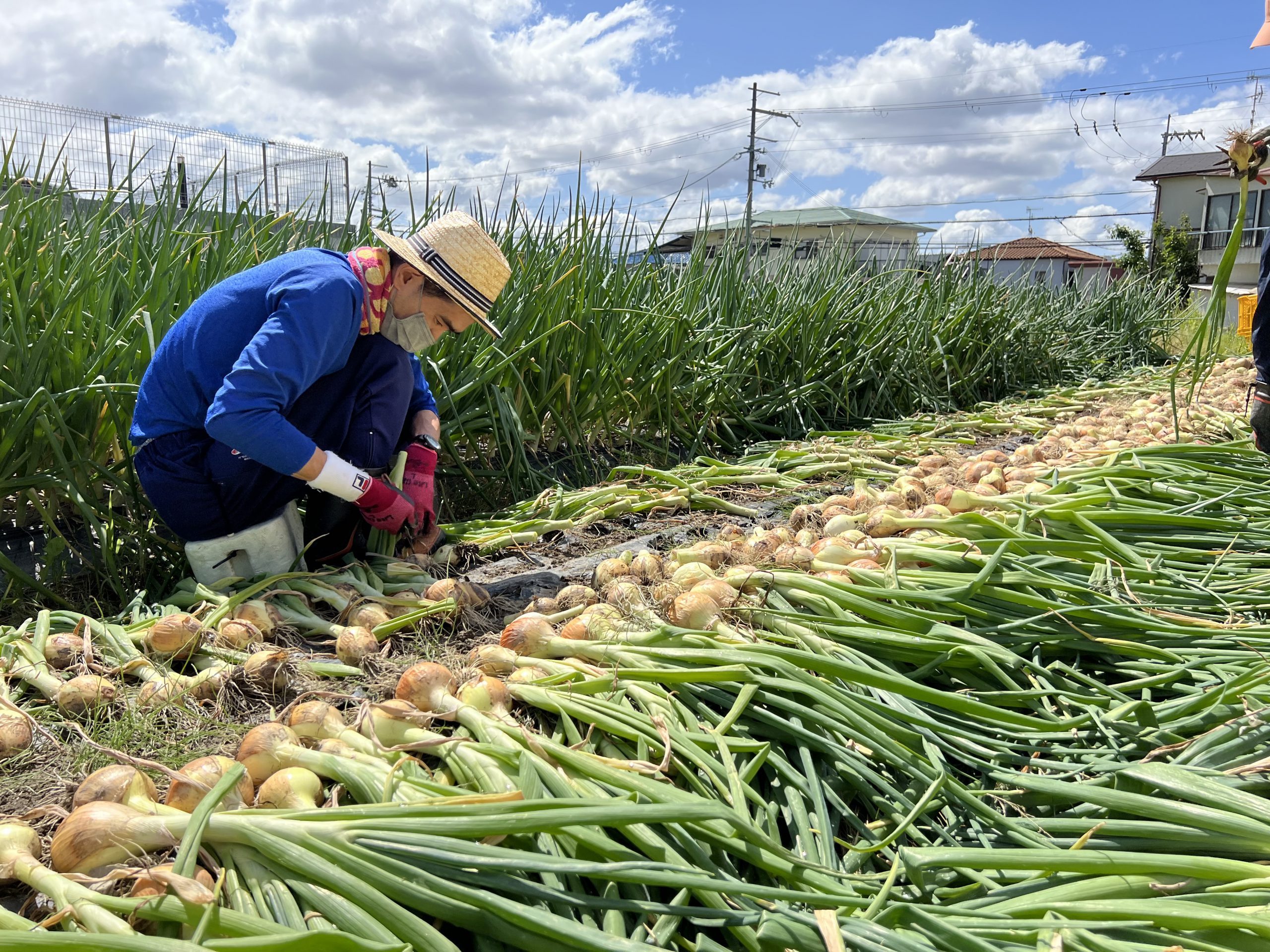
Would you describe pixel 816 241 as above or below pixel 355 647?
above

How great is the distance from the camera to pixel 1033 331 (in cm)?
577

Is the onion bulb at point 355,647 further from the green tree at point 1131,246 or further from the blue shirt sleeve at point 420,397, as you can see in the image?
the green tree at point 1131,246

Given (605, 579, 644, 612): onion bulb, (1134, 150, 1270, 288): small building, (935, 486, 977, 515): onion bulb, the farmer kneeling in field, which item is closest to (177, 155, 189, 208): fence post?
the farmer kneeling in field

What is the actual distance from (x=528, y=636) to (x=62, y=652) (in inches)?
26.7

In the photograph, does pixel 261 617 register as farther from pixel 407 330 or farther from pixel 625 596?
pixel 407 330

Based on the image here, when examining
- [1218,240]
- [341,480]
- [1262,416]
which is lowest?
[341,480]

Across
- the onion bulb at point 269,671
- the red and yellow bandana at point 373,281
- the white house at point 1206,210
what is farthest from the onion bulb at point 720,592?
the white house at point 1206,210

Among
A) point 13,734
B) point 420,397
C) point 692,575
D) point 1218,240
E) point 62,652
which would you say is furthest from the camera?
point 1218,240

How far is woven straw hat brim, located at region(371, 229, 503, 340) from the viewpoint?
1.78m

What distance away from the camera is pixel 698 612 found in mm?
1314

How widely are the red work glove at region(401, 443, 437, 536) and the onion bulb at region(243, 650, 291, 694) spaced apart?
0.76 metres

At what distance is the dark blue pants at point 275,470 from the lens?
5.66ft

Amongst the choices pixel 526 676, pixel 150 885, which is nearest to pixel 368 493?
pixel 526 676

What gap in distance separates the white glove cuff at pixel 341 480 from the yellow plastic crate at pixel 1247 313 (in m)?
2.92
